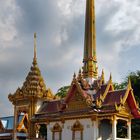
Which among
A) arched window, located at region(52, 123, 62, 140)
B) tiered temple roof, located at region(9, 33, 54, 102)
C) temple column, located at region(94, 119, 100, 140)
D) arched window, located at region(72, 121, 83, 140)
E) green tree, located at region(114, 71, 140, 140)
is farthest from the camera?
green tree, located at region(114, 71, 140, 140)

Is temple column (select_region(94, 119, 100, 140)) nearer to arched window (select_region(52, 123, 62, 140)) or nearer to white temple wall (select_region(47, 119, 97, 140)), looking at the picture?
white temple wall (select_region(47, 119, 97, 140))

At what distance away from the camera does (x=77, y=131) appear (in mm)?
26031

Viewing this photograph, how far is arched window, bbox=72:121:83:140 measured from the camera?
2573 centimetres

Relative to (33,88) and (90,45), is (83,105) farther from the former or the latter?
(90,45)

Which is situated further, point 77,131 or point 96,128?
point 77,131

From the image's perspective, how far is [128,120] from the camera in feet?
86.4

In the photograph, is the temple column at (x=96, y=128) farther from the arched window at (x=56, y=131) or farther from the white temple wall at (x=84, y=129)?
the arched window at (x=56, y=131)

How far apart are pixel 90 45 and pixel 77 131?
324 inches

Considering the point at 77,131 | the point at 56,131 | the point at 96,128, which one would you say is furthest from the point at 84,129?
the point at 56,131

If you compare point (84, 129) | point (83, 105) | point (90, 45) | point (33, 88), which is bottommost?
point (84, 129)

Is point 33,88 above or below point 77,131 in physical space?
above

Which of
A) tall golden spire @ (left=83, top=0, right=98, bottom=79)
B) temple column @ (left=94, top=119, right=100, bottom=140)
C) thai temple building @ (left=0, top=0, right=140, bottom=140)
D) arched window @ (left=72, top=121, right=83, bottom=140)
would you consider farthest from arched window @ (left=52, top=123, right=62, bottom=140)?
tall golden spire @ (left=83, top=0, right=98, bottom=79)

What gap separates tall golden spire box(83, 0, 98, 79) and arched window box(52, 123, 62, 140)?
189 inches

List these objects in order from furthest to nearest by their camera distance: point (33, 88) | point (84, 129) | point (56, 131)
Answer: point (33, 88)
point (56, 131)
point (84, 129)
